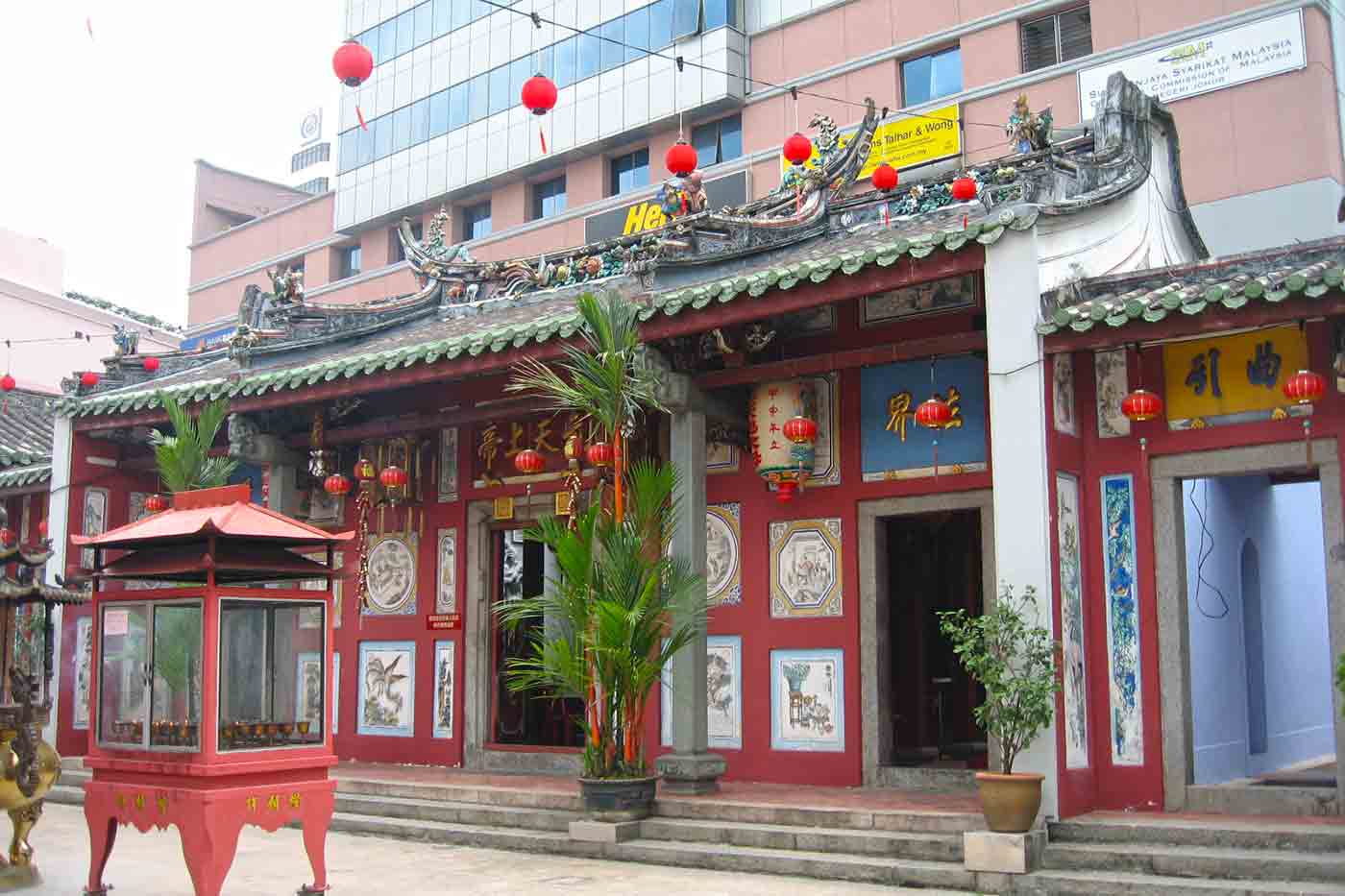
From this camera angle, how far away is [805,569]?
10117mm

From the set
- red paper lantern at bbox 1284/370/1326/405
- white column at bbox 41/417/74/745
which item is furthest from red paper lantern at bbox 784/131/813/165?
white column at bbox 41/417/74/745

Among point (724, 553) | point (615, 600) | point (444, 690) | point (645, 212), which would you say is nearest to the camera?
point (615, 600)

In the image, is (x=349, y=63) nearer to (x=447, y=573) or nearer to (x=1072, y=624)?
(x=447, y=573)

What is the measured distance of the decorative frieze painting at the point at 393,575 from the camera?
12414 millimetres

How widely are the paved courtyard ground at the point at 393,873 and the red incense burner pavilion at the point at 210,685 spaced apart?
31.8 inches

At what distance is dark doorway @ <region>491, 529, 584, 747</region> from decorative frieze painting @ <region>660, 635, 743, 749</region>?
1.81 metres

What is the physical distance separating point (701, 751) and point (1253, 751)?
4.41 m

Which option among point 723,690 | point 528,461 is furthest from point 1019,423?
point 528,461

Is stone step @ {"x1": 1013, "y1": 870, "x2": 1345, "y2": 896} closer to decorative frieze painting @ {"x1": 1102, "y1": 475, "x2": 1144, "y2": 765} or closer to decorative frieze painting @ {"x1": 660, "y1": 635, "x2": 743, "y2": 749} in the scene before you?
decorative frieze painting @ {"x1": 1102, "y1": 475, "x2": 1144, "y2": 765}

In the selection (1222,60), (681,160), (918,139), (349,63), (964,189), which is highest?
Answer: (918,139)

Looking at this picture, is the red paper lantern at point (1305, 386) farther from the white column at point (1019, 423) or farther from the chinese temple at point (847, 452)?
the white column at point (1019, 423)

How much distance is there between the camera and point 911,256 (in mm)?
8031

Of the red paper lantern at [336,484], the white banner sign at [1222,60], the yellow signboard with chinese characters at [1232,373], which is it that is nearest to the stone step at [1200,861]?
the yellow signboard with chinese characters at [1232,373]

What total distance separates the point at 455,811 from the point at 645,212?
19.4m
